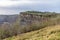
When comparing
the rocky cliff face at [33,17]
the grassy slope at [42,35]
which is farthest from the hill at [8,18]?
the grassy slope at [42,35]

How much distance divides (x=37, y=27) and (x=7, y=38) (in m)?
2.91

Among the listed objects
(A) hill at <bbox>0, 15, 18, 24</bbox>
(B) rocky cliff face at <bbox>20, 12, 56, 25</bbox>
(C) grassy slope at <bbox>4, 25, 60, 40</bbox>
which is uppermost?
(A) hill at <bbox>0, 15, 18, 24</bbox>

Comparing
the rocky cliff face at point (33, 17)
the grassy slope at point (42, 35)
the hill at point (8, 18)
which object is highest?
the hill at point (8, 18)

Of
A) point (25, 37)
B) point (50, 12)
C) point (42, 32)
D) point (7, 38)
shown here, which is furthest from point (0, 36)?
point (50, 12)

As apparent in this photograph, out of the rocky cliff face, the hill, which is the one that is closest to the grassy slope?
the rocky cliff face

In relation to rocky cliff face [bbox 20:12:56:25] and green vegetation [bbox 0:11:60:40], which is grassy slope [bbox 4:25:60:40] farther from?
rocky cliff face [bbox 20:12:56:25]

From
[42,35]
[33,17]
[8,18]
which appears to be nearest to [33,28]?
[33,17]

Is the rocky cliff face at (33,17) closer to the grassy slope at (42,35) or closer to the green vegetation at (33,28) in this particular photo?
the green vegetation at (33,28)

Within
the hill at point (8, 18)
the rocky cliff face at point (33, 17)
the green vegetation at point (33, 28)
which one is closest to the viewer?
the green vegetation at point (33, 28)

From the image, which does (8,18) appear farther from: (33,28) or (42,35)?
(42,35)

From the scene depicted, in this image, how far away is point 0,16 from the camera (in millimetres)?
16859

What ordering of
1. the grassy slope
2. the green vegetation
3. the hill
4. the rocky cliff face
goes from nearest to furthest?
the grassy slope
the green vegetation
the hill
the rocky cliff face

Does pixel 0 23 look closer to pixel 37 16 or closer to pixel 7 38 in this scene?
pixel 7 38

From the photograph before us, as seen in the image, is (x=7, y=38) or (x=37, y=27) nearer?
(x=7, y=38)
